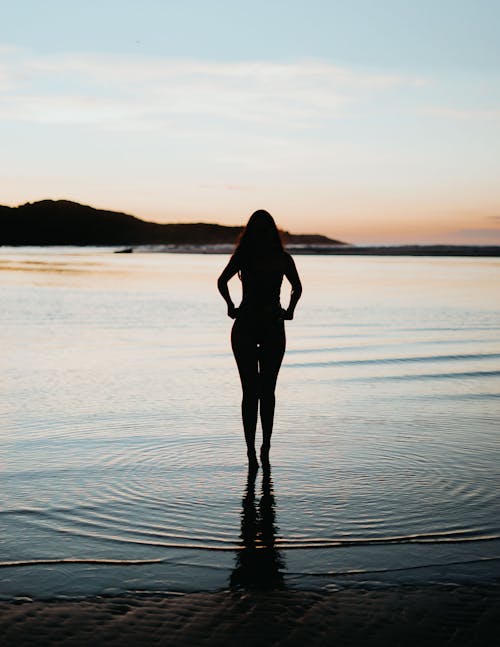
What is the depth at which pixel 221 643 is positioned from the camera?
3.76 meters

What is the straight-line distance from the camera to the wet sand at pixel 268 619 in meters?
3.80

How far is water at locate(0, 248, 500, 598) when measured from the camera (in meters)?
4.73

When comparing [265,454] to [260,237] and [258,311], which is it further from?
[260,237]

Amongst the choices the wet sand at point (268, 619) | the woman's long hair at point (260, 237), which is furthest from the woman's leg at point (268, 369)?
the wet sand at point (268, 619)

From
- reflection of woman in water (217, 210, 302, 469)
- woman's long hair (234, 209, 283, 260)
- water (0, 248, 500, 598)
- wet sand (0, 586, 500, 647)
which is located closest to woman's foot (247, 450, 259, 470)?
reflection of woman in water (217, 210, 302, 469)

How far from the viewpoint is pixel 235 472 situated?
684 cm

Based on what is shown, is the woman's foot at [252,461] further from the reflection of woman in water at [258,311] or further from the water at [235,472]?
the water at [235,472]

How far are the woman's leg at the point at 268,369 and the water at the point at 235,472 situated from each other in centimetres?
34

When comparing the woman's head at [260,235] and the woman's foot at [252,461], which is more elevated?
the woman's head at [260,235]

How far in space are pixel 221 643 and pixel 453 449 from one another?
426 cm

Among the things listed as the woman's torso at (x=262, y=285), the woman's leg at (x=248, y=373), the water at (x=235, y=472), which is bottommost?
the water at (x=235, y=472)

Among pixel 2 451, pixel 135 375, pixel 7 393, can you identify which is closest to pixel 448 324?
pixel 135 375

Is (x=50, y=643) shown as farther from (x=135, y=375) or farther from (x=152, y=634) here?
(x=135, y=375)

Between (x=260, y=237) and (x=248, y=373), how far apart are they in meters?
1.04
